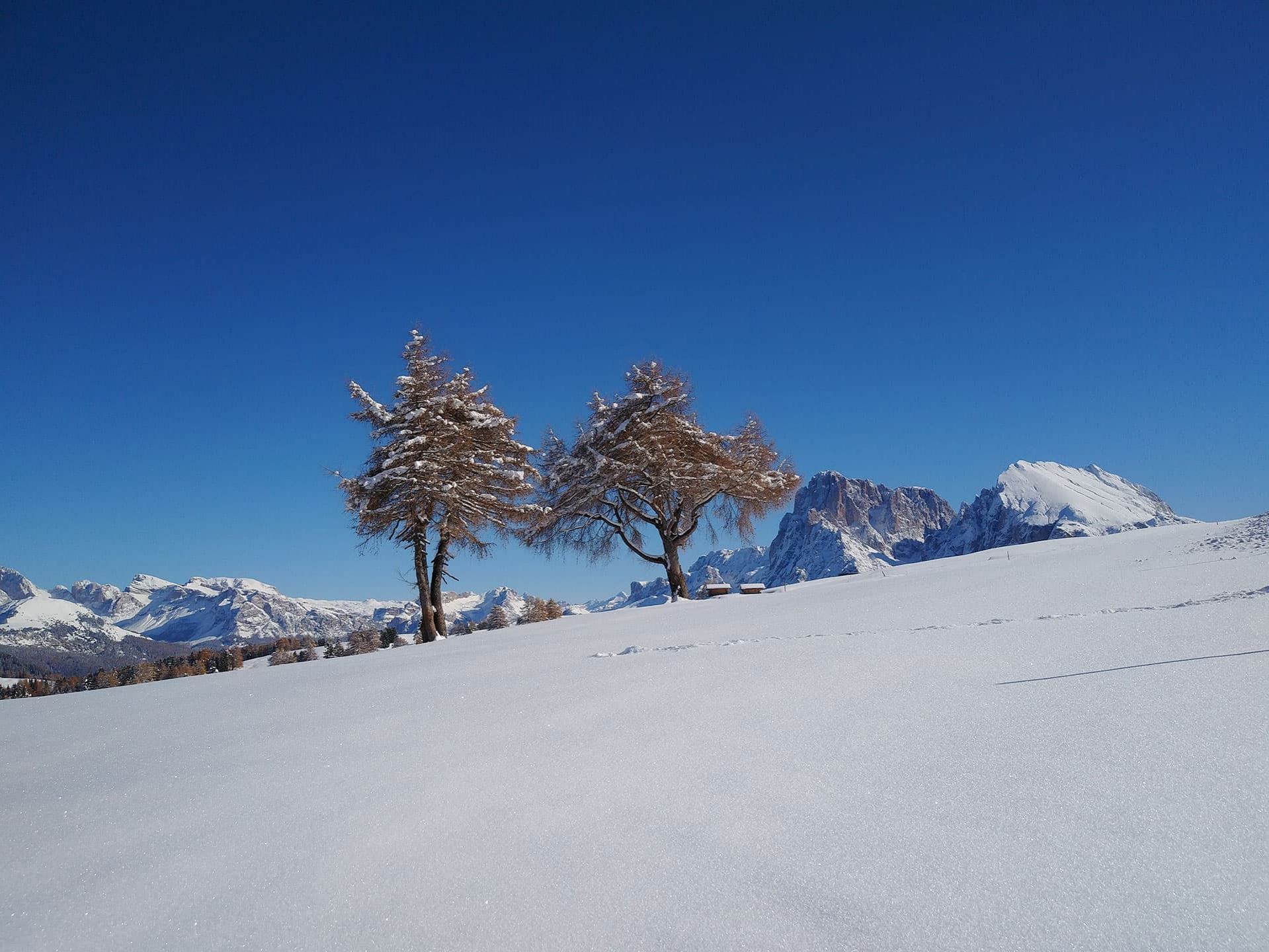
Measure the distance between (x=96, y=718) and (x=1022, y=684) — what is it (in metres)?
7.63

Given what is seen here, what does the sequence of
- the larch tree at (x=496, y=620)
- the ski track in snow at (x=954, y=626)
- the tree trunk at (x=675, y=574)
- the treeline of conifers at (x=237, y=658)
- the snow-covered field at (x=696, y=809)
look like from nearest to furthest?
the snow-covered field at (x=696, y=809) < the ski track in snow at (x=954, y=626) < the treeline of conifers at (x=237, y=658) < the larch tree at (x=496, y=620) < the tree trunk at (x=675, y=574)

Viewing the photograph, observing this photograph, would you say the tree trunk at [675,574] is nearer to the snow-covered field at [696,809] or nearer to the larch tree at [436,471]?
the larch tree at [436,471]

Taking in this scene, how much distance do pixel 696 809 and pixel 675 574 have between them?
59.0 ft

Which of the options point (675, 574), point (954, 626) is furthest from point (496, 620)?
point (954, 626)

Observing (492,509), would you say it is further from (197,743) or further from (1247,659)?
(1247,659)

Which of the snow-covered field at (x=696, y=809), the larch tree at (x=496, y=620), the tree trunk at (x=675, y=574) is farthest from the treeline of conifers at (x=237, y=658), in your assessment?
the snow-covered field at (x=696, y=809)

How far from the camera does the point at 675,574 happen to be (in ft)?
67.4

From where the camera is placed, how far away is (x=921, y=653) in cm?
532

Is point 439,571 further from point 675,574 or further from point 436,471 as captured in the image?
point 675,574

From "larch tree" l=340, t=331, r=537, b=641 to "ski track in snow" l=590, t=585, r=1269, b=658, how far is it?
1001 cm

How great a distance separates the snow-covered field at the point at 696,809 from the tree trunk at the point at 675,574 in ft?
47.1

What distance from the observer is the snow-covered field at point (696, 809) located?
77.6 inches

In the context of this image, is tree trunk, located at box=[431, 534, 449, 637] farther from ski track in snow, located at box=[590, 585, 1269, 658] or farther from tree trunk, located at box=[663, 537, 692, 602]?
ski track in snow, located at box=[590, 585, 1269, 658]

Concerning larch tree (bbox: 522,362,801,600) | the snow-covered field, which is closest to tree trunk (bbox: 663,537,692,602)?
larch tree (bbox: 522,362,801,600)
